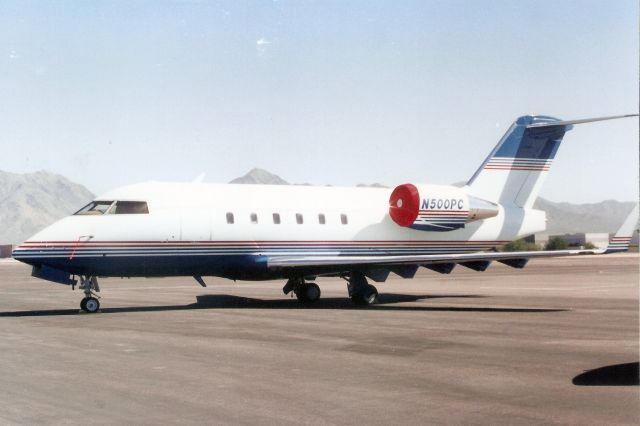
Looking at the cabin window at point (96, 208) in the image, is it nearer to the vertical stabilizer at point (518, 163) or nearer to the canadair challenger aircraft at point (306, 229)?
the canadair challenger aircraft at point (306, 229)

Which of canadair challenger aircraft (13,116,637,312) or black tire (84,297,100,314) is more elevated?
canadair challenger aircraft (13,116,637,312)

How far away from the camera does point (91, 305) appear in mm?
19766

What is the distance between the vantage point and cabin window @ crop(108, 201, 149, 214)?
19.9 metres

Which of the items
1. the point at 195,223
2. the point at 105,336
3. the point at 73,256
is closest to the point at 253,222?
the point at 195,223

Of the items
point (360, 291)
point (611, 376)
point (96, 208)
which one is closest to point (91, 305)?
point (96, 208)

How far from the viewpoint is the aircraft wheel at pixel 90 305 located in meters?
19.7

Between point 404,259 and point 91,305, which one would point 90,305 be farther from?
point 404,259

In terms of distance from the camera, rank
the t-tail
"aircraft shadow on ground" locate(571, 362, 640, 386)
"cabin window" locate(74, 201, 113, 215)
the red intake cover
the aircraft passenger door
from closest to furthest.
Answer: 1. "aircraft shadow on ground" locate(571, 362, 640, 386)
2. "cabin window" locate(74, 201, 113, 215)
3. the aircraft passenger door
4. the red intake cover
5. the t-tail

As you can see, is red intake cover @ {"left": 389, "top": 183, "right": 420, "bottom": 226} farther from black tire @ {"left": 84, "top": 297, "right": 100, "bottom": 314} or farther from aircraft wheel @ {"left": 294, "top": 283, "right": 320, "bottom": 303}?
black tire @ {"left": 84, "top": 297, "right": 100, "bottom": 314}

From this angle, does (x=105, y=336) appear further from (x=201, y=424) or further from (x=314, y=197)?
(x=314, y=197)

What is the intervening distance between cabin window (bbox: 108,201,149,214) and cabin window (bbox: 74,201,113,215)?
0.56 feet

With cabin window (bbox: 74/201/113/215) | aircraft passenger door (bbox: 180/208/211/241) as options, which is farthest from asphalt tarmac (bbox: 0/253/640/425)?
cabin window (bbox: 74/201/113/215)

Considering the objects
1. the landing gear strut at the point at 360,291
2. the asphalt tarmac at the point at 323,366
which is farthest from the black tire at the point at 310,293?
the asphalt tarmac at the point at 323,366

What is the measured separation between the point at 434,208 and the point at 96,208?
9.96 meters
